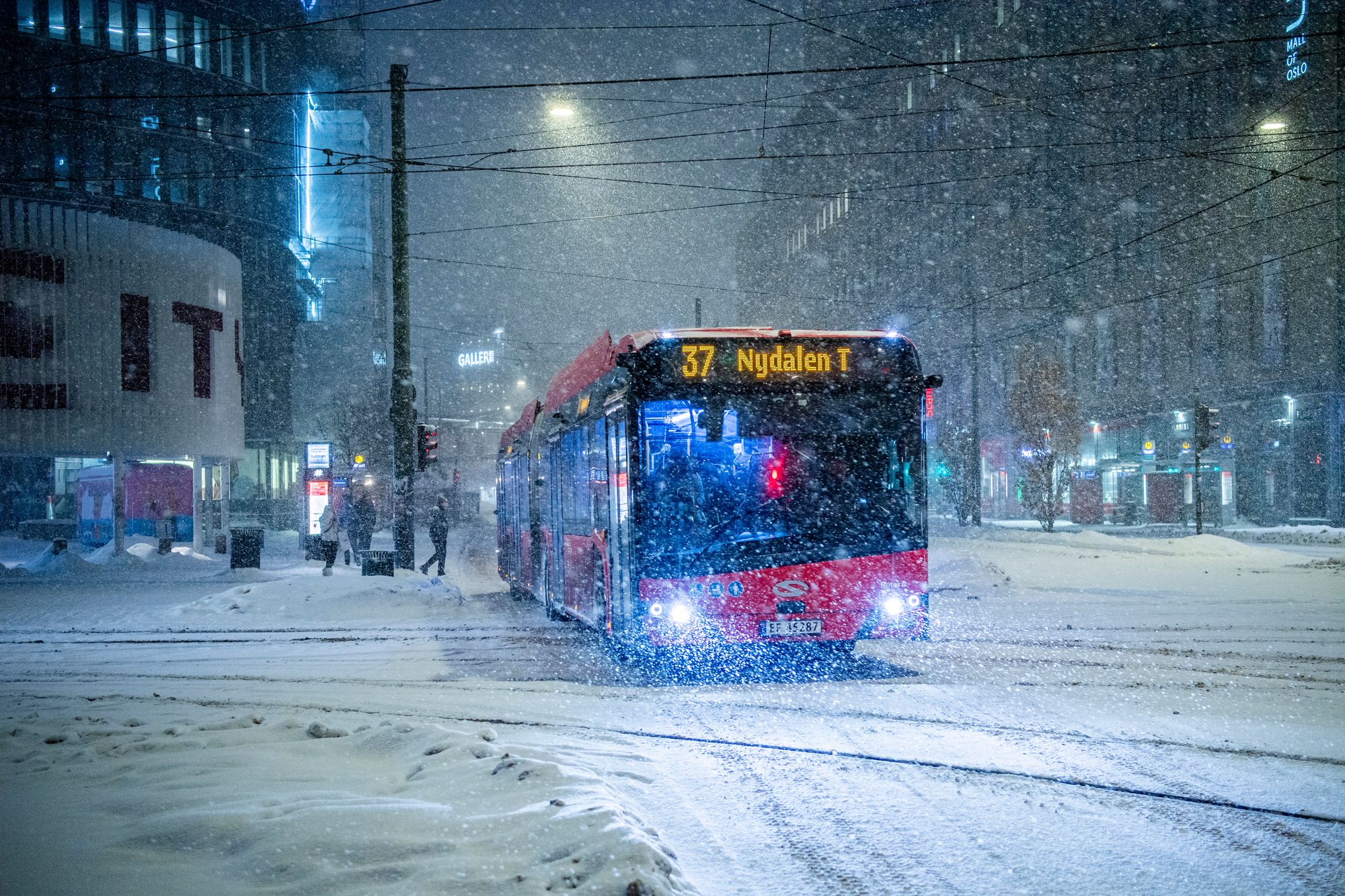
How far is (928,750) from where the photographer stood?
6.51 metres

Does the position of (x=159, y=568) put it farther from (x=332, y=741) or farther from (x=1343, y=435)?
(x=1343, y=435)

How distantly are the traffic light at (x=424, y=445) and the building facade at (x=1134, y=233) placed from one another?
58.2 feet

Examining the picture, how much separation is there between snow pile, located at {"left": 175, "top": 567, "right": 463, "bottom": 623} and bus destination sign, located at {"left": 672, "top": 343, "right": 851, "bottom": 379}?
7932 mm

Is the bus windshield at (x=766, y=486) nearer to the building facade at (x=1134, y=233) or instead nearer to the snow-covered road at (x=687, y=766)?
the snow-covered road at (x=687, y=766)

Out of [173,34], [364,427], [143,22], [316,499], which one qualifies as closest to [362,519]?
[316,499]

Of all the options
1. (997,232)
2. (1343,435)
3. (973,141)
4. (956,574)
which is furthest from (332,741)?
(973,141)

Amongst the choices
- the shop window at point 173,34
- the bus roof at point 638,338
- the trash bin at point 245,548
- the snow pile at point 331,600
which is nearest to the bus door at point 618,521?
the bus roof at point 638,338

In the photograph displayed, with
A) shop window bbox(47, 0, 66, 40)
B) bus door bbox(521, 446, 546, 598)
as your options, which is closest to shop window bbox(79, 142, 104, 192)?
shop window bbox(47, 0, 66, 40)

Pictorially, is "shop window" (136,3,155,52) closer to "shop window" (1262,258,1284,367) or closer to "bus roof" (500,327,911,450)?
"bus roof" (500,327,911,450)

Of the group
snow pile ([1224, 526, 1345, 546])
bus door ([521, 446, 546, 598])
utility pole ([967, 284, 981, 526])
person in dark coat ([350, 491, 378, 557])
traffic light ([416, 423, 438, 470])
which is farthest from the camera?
utility pole ([967, 284, 981, 526])

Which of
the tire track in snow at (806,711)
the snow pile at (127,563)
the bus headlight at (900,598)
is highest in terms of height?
the bus headlight at (900,598)

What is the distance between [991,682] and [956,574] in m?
10.8

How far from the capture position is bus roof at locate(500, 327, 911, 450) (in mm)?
9586

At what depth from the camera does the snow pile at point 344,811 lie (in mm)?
3742
